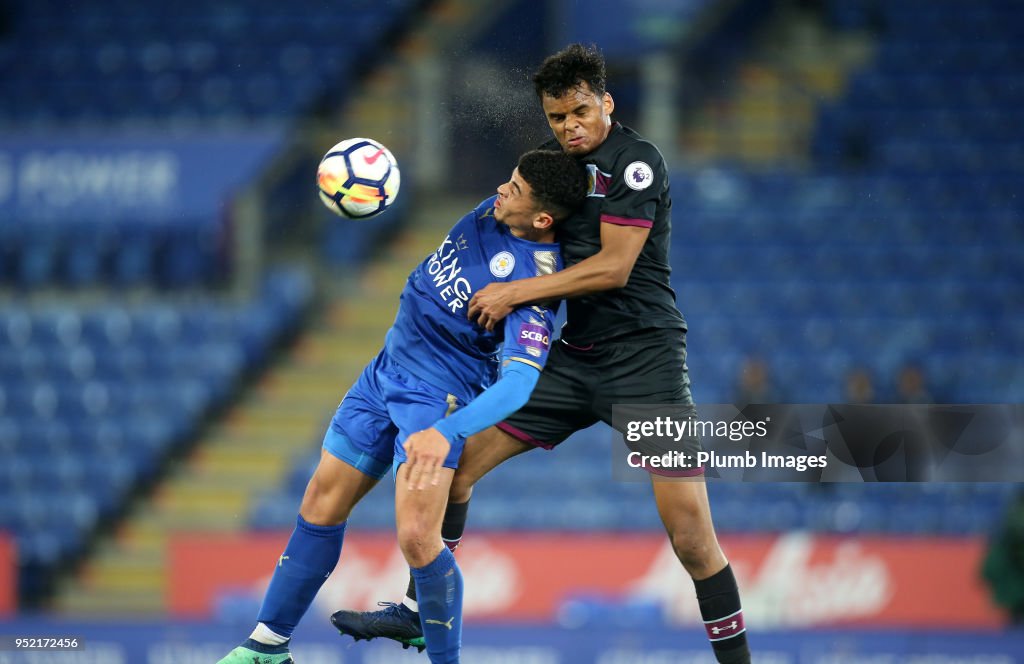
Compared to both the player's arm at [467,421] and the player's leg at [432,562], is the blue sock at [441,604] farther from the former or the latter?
the player's arm at [467,421]

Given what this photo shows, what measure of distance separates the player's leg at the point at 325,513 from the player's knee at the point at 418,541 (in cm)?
33

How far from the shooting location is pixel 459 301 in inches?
195

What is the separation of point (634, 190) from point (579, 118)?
320 millimetres

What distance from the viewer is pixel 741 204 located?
1177cm

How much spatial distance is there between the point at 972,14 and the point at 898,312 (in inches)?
114

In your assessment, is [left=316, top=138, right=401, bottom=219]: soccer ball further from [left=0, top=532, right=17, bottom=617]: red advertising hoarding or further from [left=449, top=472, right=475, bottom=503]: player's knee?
[left=0, top=532, right=17, bottom=617]: red advertising hoarding

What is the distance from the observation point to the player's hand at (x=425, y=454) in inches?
180

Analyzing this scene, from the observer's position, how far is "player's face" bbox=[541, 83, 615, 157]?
193 inches

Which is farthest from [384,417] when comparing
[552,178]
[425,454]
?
[552,178]

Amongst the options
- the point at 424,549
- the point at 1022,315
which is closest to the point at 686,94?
the point at 1022,315

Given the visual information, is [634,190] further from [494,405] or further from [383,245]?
[383,245]

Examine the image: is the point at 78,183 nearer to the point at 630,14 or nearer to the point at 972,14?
the point at 630,14

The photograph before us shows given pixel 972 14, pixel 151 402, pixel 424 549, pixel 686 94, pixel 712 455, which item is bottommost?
pixel 424 549

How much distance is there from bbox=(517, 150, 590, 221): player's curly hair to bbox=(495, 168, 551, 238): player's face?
2cm
